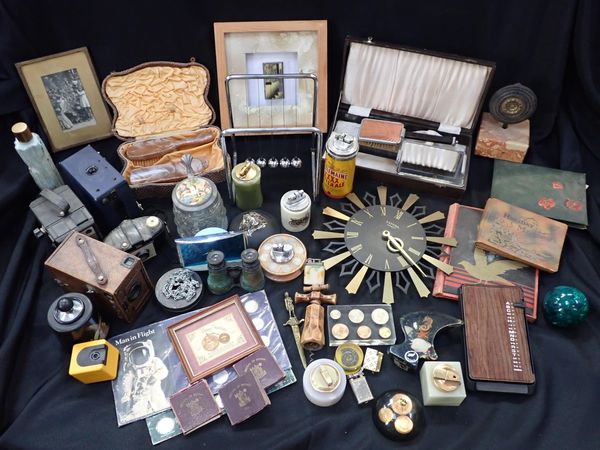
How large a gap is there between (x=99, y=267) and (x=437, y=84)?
140 cm

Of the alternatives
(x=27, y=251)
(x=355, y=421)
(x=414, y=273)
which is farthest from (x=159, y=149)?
(x=355, y=421)

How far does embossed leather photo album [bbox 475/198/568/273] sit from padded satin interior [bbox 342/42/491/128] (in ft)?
1.37

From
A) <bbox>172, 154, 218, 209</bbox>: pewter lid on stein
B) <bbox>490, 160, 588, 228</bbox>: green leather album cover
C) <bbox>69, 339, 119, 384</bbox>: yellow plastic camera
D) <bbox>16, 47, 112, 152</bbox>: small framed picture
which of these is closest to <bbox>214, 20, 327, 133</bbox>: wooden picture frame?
<bbox>172, 154, 218, 209</bbox>: pewter lid on stein

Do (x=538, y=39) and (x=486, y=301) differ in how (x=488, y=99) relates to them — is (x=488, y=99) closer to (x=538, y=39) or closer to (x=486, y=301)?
(x=538, y=39)

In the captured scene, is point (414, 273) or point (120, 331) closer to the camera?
point (120, 331)

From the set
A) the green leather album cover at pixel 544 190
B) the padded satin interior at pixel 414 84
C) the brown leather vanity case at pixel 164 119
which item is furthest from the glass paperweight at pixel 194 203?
the green leather album cover at pixel 544 190

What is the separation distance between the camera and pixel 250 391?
5.00 ft

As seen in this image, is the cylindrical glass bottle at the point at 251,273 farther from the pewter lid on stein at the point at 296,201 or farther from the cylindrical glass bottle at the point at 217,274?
the pewter lid on stein at the point at 296,201

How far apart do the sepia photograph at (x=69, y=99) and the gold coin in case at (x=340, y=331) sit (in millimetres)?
1267

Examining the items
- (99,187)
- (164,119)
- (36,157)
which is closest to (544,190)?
(164,119)

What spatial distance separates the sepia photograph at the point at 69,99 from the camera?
1986 millimetres

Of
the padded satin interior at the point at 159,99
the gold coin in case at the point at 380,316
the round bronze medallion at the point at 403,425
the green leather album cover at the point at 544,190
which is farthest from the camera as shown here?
the padded satin interior at the point at 159,99

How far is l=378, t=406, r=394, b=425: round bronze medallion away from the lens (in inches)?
58.6

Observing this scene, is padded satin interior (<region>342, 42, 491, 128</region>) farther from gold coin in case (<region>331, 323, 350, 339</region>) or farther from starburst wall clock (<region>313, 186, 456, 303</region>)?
gold coin in case (<region>331, 323, 350, 339</region>)
